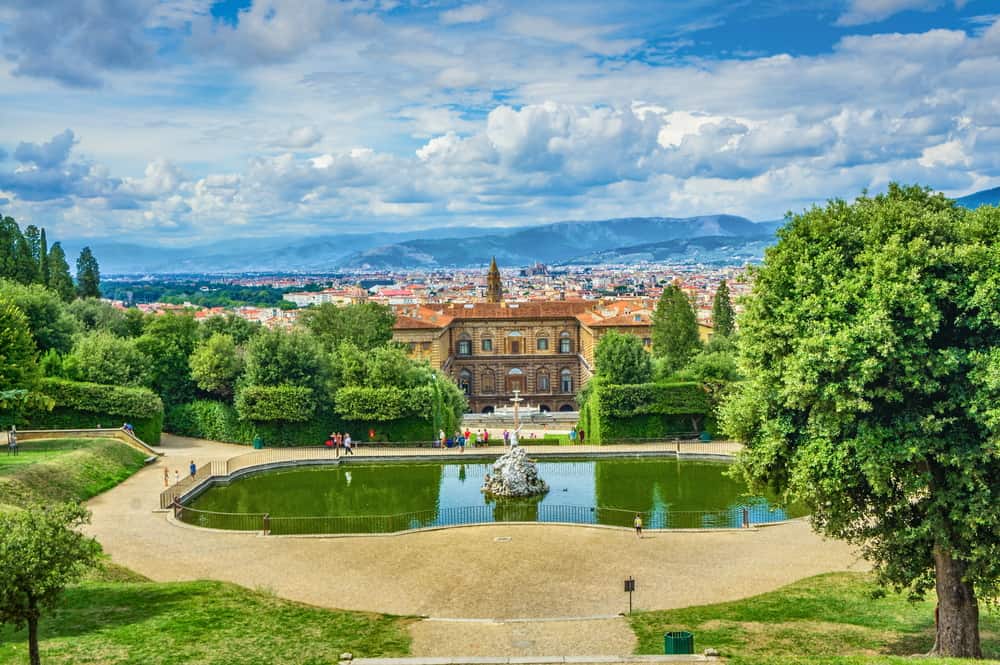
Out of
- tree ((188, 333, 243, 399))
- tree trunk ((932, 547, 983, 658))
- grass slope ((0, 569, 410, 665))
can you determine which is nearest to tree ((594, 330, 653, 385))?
tree ((188, 333, 243, 399))

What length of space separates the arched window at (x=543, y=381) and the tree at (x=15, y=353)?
54.8 m

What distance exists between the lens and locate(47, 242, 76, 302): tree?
71312 mm

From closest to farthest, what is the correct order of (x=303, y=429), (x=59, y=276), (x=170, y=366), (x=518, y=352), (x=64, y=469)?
(x=64, y=469)
(x=303, y=429)
(x=170, y=366)
(x=59, y=276)
(x=518, y=352)

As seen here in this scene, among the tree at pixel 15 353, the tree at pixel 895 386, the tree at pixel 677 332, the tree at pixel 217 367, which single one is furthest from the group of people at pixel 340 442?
the tree at pixel 895 386

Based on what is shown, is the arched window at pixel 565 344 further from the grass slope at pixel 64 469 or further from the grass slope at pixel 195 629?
the grass slope at pixel 195 629

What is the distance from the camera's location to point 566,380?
88.1m

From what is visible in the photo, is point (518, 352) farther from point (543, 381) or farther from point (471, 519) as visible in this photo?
point (471, 519)

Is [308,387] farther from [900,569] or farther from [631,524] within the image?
[900,569]

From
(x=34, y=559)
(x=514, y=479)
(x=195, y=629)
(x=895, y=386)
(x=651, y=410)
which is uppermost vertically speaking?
(x=895, y=386)

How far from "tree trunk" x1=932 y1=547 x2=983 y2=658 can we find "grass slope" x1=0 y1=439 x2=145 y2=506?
24.9 meters

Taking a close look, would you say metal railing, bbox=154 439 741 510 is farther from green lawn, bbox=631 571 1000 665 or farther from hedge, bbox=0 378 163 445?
green lawn, bbox=631 571 1000 665

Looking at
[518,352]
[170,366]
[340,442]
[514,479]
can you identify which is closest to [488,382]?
[518,352]

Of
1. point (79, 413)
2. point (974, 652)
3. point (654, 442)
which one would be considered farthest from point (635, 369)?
point (974, 652)

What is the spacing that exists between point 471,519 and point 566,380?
57.7 meters
